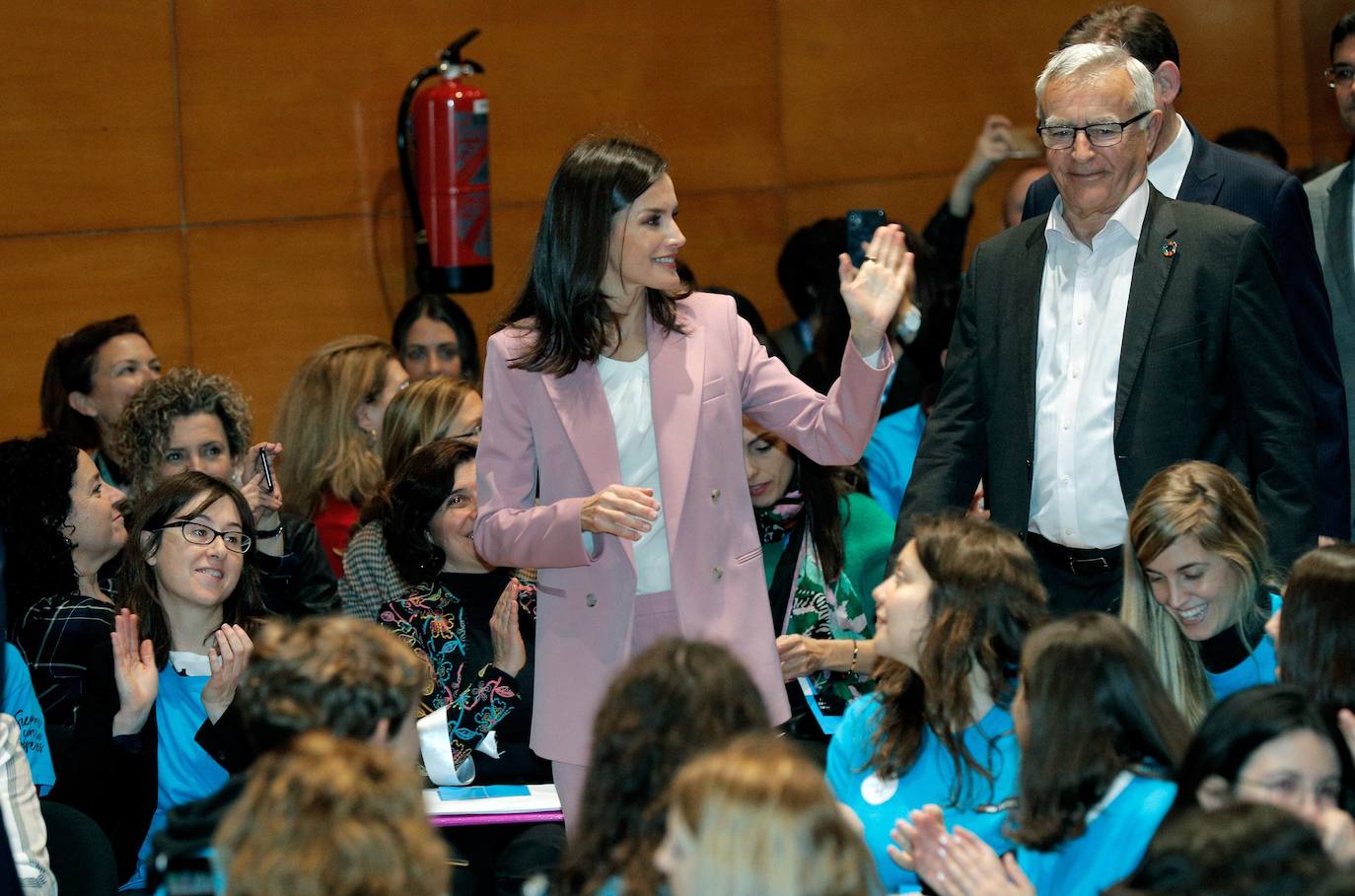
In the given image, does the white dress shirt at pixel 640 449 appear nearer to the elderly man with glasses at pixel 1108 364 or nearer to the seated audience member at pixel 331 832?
the elderly man with glasses at pixel 1108 364

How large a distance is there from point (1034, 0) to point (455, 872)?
426 centimetres

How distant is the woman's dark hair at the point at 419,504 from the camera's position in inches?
157

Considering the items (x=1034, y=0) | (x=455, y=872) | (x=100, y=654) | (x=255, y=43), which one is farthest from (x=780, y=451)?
(x=1034, y=0)

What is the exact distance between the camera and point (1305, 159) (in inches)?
277

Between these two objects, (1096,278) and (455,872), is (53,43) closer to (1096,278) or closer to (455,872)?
(455,872)

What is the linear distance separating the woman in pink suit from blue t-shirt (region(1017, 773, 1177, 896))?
0.63m

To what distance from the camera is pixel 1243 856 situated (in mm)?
1848

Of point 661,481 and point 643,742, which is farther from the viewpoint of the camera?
point 661,481

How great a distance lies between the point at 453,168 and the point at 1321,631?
3224 millimetres

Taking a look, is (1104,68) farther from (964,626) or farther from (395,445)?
(395,445)

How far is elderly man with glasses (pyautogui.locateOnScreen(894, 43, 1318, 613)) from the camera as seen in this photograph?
10.00 ft

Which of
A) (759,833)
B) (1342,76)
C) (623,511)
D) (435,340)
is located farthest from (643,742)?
(435,340)

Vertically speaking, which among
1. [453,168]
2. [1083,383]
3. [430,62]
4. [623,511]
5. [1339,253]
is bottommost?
[623,511]

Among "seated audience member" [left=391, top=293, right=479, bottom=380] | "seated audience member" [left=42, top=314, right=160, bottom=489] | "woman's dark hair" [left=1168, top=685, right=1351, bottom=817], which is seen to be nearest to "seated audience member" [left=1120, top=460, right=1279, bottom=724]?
"woman's dark hair" [left=1168, top=685, right=1351, bottom=817]
